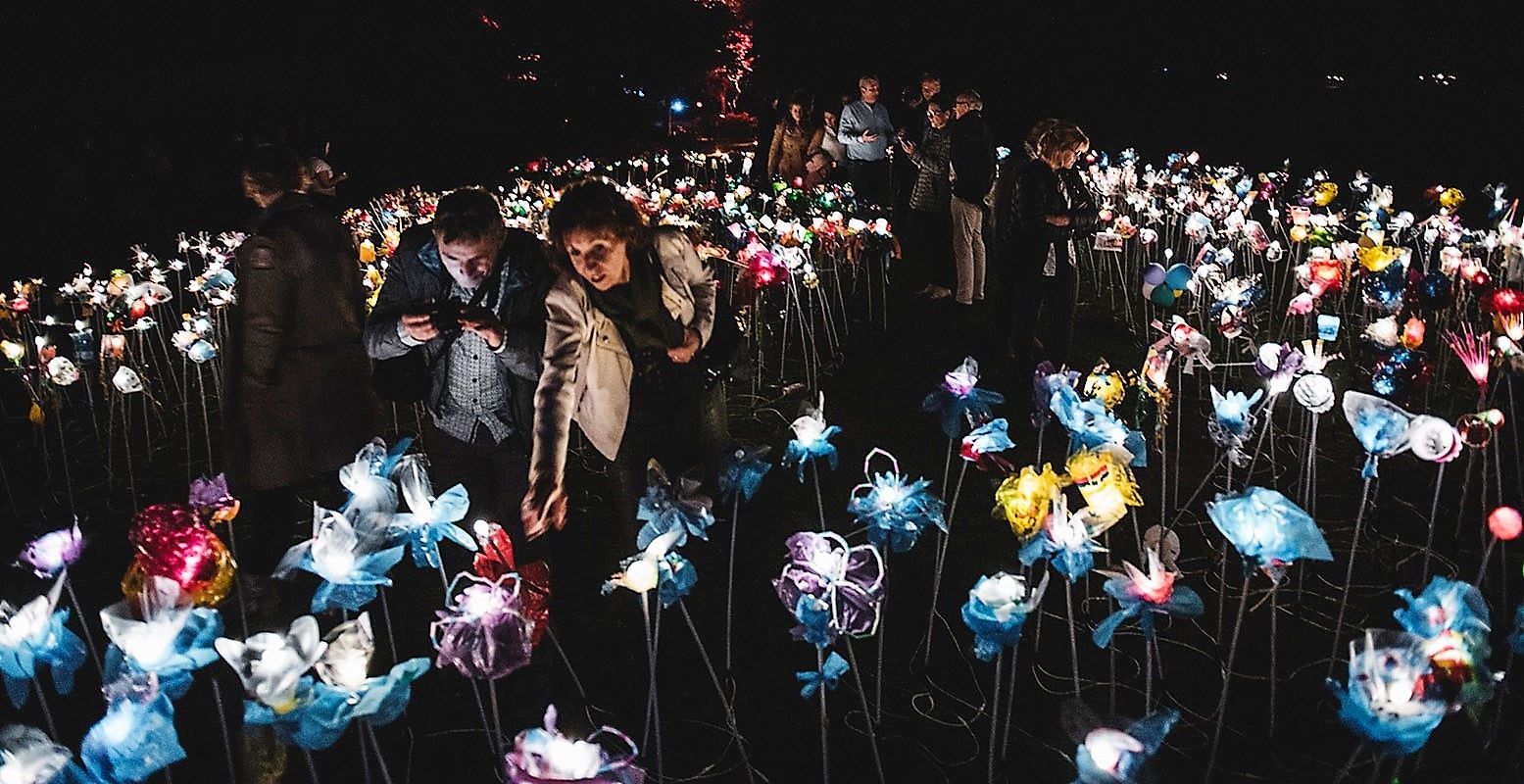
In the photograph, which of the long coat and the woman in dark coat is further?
the woman in dark coat

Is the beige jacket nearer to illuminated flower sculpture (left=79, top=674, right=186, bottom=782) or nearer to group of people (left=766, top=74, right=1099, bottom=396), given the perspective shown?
illuminated flower sculpture (left=79, top=674, right=186, bottom=782)

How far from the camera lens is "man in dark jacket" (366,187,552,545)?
3.66 m

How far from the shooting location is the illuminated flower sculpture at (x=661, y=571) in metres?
3.18

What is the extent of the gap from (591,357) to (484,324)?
0.38m

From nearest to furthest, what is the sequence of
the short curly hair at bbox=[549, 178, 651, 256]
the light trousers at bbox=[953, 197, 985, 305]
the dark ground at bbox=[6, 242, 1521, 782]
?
the short curly hair at bbox=[549, 178, 651, 256]
the dark ground at bbox=[6, 242, 1521, 782]
the light trousers at bbox=[953, 197, 985, 305]

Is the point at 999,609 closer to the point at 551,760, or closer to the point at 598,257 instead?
the point at 551,760

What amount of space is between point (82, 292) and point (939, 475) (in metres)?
5.81

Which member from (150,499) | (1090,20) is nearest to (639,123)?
(1090,20)

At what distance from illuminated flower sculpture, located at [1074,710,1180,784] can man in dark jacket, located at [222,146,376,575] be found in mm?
2899

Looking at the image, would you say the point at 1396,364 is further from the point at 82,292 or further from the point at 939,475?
the point at 82,292

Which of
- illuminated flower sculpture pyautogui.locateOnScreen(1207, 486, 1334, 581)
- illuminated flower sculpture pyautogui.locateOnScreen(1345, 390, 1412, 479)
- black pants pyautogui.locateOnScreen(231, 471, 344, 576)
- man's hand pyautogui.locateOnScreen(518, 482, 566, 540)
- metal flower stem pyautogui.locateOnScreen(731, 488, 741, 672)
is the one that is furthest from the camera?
black pants pyautogui.locateOnScreen(231, 471, 344, 576)

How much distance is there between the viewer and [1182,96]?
24938mm

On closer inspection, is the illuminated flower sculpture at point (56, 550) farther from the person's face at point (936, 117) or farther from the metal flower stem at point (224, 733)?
the person's face at point (936, 117)

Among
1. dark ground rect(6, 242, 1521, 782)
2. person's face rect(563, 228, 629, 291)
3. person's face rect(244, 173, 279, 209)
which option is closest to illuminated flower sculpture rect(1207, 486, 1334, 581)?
dark ground rect(6, 242, 1521, 782)
